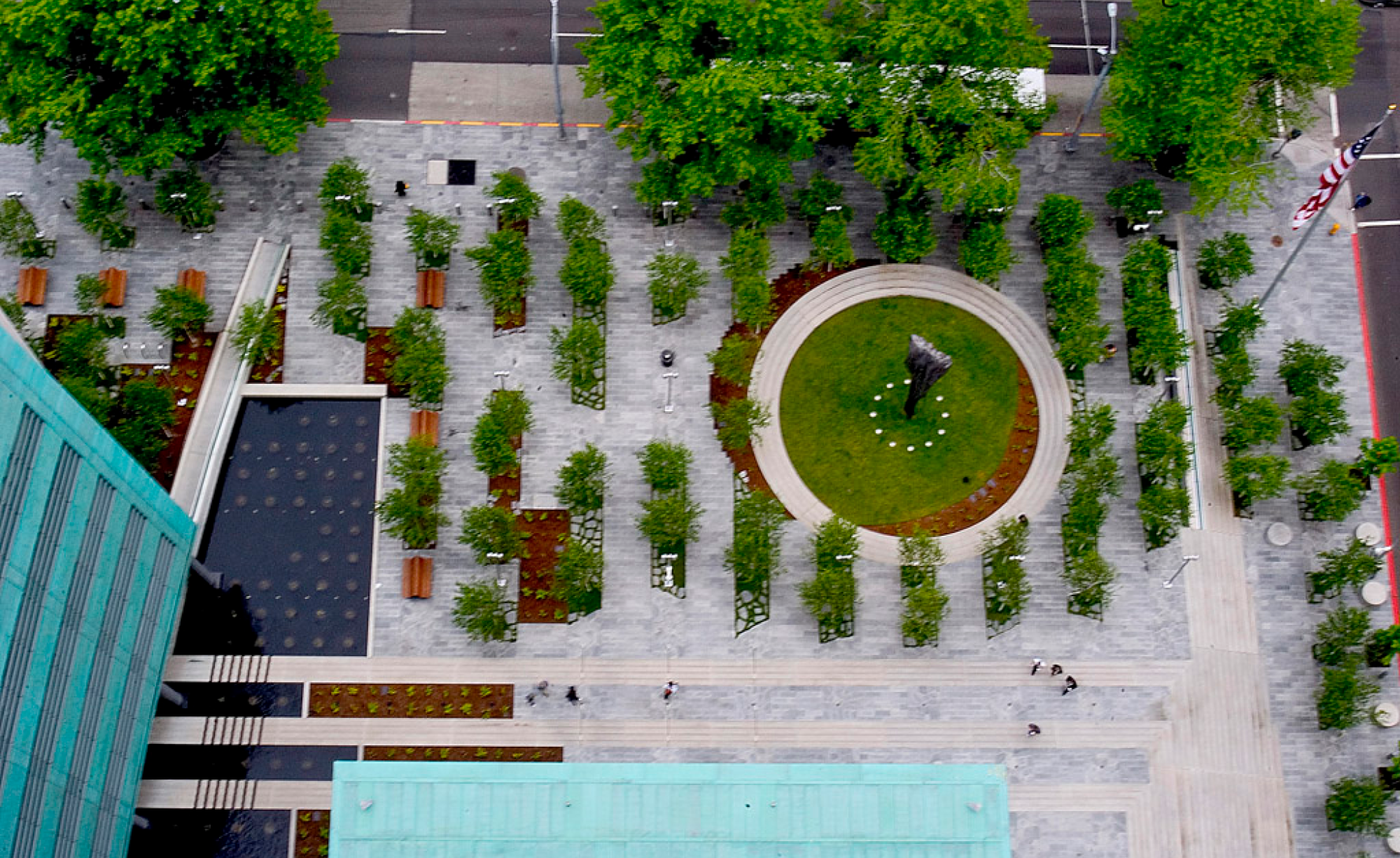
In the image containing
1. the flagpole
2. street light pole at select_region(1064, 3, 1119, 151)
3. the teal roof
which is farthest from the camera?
street light pole at select_region(1064, 3, 1119, 151)

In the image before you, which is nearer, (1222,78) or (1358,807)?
(1358,807)

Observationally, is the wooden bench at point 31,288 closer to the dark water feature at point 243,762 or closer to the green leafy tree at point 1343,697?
the dark water feature at point 243,762

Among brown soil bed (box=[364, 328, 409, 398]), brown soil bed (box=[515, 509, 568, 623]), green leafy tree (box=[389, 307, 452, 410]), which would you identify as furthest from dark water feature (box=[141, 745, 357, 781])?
brown soil bed (box=[364, 328, 409, 398])

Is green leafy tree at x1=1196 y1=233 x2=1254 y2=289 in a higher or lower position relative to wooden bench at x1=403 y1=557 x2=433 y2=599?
higher

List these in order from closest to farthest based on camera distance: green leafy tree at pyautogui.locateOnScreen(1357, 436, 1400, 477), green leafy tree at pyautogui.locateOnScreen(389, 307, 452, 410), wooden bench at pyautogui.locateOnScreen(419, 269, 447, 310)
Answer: green leafy tree at pyautogui.locateOnScreen(1357, 436, 1400, 477) → green leafy tree at pyautogui.locateOnScreen(389, 307, 452, 410) → wooden bench at pyautogui.locateOnScreen(419, 269, 447, 310)

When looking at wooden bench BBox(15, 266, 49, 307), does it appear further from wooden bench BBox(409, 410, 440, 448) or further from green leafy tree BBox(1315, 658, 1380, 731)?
green leafy tree BBox(1315, 658, 1380, 731)

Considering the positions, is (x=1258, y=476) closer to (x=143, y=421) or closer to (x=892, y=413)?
(x=892, y=413)

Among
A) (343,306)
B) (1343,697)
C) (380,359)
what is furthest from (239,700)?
(1343,697)

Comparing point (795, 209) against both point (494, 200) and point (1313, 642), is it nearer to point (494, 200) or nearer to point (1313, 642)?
point (494, 200)
